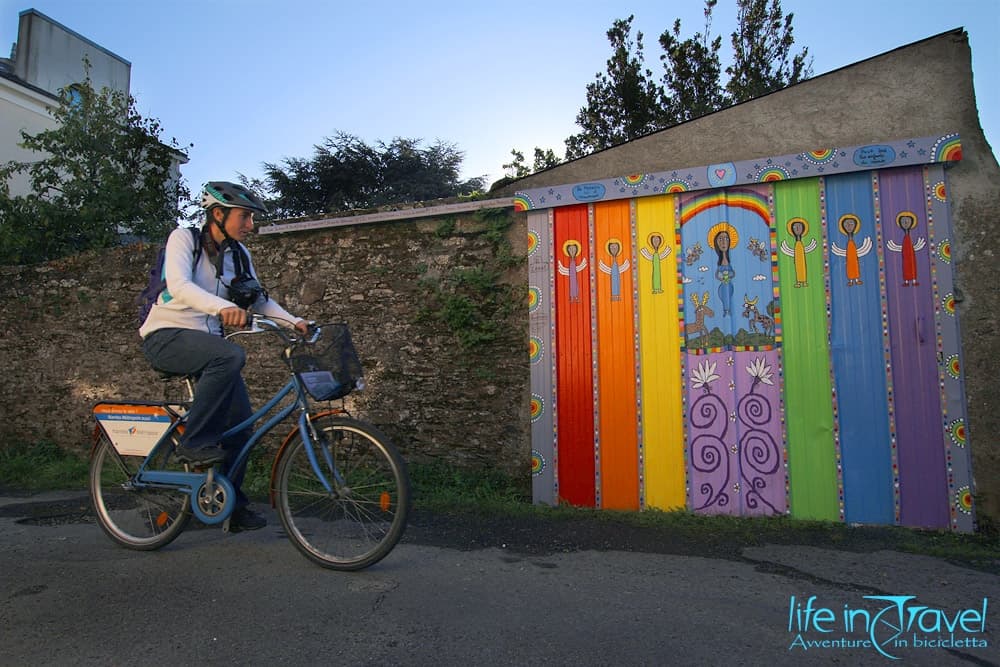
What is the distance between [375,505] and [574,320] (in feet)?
8.63


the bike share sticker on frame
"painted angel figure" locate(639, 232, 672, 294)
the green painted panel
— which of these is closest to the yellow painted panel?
"painted angel figure" locate(639, 232, 672, 294)

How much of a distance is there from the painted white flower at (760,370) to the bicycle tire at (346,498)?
2930 mm

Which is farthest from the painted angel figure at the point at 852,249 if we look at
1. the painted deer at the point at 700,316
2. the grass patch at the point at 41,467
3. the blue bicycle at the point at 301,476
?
the grass patch at the point at 41,467

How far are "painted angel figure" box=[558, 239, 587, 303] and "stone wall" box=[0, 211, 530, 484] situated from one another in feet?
1.29

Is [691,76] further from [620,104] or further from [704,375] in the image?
[704,375]

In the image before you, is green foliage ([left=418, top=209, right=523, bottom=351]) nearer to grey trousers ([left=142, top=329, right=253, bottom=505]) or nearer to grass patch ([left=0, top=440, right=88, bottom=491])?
grey trousers ([left=142, top=329, right=253, bottom=505])

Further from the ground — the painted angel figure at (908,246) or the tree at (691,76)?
the tree at (691,76)

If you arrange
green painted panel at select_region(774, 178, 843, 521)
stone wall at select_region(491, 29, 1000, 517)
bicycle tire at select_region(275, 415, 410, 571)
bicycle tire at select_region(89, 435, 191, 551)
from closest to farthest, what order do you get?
bicycle tire at select_region(275, 415, 410, 571)
bicycle tire at select_region(89, 435, 191, 551)
stone wall at select_region(491, 29, 1000, 517)
green painted panel at select_region(774, 178, 843, 521)

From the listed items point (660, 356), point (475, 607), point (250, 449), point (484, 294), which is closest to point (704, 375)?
point (660, 356)

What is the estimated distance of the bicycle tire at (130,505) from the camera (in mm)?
3523

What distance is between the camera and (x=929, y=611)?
2.86m

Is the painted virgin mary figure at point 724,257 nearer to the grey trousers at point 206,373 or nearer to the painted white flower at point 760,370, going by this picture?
the painted white flower at point 760,370

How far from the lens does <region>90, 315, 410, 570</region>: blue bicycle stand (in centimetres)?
310

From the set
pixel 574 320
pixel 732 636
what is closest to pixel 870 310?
pixel 574 320
